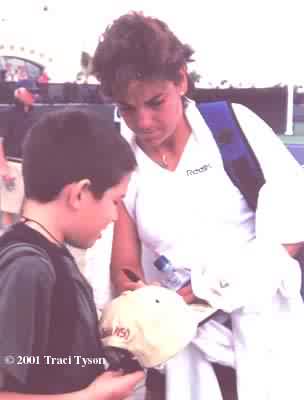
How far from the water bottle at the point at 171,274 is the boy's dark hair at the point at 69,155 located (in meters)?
0.24

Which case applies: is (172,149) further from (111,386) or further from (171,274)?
(111,386)

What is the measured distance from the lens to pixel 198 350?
46.9 inches

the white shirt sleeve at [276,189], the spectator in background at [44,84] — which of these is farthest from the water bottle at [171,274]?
the spectator in background at [44,84]

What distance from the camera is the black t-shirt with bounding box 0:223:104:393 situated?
85cm

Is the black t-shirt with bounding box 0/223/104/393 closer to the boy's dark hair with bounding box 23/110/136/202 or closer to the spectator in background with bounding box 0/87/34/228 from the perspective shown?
the boy's dark hair with bounding box 23/110/136/202

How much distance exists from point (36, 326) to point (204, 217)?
42 cm

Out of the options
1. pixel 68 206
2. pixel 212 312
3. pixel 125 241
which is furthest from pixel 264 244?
pixel 68 206

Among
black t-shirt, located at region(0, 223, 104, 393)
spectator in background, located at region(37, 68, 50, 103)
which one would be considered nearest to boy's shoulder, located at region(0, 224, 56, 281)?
black t-shirt, located at region(0, 223, 104, 393)

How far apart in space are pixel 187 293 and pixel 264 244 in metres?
0.15

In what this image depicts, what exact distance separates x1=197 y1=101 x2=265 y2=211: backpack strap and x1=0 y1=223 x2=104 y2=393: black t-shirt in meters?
0.37

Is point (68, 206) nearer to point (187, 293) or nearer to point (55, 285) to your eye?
point (55, 285)

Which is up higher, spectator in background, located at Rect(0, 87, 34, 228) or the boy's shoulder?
the boy's shoulder

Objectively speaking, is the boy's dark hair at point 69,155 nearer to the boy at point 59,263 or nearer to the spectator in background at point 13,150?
the boy at point 59,263

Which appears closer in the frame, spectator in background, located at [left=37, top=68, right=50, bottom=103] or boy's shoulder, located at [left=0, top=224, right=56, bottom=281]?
boy's shoulder, located at [left=0, top=224, right=56, bottom=281]
